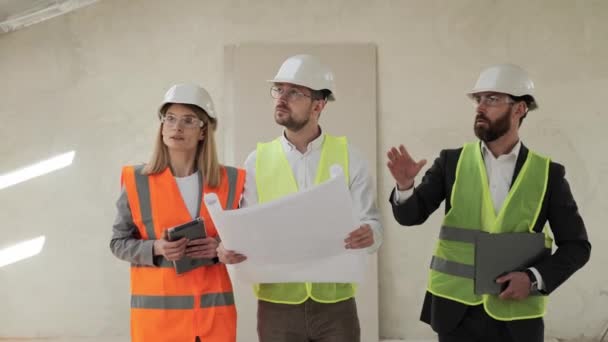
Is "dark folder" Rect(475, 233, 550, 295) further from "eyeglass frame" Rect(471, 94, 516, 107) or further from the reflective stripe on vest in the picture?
the reflective stripe on vest

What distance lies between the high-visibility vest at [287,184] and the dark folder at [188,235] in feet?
0.97

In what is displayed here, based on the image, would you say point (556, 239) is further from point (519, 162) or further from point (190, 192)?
point (190, 192)

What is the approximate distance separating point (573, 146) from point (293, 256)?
3.86 metres

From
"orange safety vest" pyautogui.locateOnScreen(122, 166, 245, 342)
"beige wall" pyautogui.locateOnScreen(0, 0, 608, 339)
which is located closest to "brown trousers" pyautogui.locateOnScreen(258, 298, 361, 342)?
"orange safety vest" pyautogui.locateOnScreen(122, 166, 245, 342)

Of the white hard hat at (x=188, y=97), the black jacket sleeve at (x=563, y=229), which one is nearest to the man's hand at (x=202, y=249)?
the white hard hat at (x=188, y=97)

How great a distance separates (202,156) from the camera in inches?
121

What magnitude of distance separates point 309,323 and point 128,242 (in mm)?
794

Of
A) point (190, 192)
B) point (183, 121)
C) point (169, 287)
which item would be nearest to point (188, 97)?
point (183, 121)

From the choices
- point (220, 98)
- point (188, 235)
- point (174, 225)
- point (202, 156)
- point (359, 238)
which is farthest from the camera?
point (220, 98)

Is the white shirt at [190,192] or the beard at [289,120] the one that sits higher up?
the beard at [289,120]

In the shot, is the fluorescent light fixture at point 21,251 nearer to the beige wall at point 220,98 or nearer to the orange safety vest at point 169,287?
the beige wall at point 220,98

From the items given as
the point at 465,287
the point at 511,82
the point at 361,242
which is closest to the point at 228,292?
the point at 361,242

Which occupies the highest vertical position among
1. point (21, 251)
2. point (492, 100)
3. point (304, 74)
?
point (304, 74)

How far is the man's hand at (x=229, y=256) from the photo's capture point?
277 centimetres
